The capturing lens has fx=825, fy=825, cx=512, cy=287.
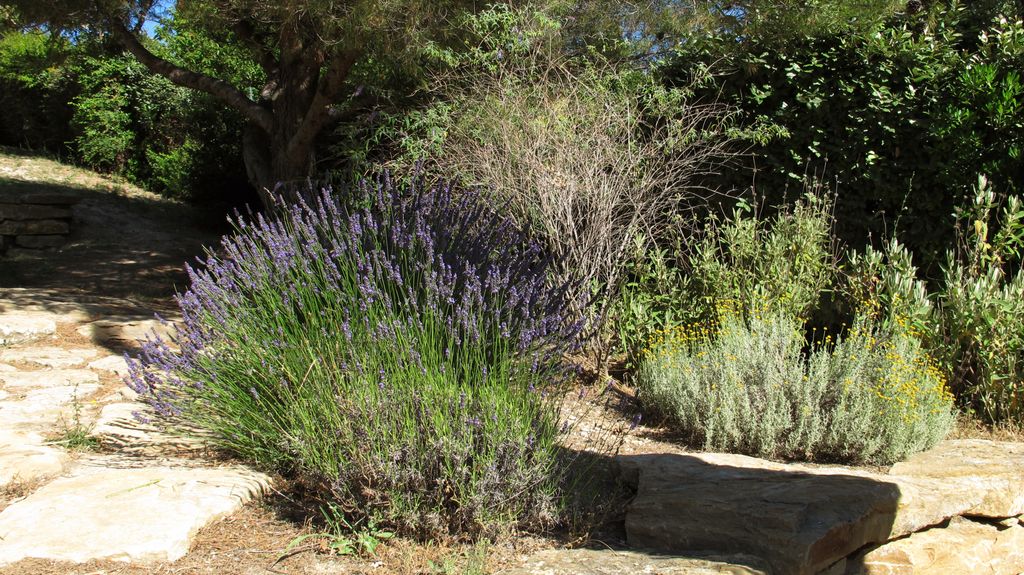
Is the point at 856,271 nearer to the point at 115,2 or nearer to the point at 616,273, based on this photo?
the point at 616,273

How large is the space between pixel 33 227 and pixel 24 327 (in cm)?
447

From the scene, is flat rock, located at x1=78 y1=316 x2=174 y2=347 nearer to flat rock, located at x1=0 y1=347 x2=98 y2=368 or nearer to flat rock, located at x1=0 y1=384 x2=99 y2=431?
flat rock, located at x1=0 y1=347 x2=98 y2=368

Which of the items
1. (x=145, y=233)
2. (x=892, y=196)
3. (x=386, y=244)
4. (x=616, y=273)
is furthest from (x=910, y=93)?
(x=145, y=233)

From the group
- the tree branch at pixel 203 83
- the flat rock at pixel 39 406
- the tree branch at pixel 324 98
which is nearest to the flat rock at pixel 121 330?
the flat rock at pixel 39 406

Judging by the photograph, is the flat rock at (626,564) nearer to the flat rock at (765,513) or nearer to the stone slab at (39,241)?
the flat rock at (765,513)

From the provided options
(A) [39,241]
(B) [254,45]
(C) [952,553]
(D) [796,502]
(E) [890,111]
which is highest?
(B) [254,45]

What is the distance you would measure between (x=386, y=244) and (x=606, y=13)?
4792mm

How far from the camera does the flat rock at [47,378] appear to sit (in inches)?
190

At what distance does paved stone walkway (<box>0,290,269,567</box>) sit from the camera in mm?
2941

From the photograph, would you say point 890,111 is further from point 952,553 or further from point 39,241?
point 39,241

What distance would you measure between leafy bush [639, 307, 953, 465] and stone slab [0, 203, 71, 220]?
8.08 metres

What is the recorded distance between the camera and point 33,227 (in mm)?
9727

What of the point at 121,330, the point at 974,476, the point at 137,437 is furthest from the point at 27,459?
the point at 974,476

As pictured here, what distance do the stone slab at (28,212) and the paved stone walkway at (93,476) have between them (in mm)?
4861
